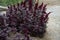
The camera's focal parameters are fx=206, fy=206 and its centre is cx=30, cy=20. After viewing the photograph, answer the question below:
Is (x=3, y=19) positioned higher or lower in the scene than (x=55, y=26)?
higher

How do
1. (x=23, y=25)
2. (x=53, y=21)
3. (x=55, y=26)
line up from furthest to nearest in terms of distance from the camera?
(x=53, y=21)
(x=55, y=26)
(x=23, y=25)

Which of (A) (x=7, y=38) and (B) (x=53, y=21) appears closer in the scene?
(A) (x=7, y=38)

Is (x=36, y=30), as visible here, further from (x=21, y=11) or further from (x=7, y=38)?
(x=7, y=38)

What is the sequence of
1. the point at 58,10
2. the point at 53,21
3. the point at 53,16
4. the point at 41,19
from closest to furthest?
the point at 41,19 → the point at 53,21 → the point at 53,16 → the point at 58,10

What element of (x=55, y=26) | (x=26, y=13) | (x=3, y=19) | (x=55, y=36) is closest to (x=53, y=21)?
(x=55, y=26)

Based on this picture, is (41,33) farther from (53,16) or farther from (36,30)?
(53,16)

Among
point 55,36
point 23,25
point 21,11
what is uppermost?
point 21,11

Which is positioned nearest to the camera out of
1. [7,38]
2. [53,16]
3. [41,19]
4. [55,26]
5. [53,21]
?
[7,38]

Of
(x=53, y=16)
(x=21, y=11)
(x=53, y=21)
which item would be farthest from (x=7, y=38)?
(x=53, y=16)

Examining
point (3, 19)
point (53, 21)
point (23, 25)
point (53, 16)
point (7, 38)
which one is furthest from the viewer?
point (53, 16)
